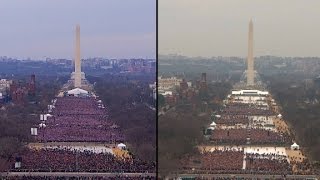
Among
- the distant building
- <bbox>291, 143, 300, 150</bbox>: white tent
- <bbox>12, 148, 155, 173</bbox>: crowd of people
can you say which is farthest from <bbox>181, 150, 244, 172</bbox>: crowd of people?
the distant building

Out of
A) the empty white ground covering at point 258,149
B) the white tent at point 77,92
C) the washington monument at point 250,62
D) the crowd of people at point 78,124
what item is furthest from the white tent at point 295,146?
the white tent at point 77,92

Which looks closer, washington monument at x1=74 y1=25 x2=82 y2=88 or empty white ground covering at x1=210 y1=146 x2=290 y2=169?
empty white ground covering at x1=210 y1=146 x2=290 y2=169

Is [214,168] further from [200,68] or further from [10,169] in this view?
[10,169]

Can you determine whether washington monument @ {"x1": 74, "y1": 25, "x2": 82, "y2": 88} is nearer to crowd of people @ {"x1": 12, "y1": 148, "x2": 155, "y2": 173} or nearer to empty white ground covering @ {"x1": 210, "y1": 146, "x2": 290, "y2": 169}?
crowd of people @ {"x1": 12, "y1": 148, "x2": 155, "y2": 173}

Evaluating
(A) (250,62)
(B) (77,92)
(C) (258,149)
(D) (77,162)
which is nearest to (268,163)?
(C) (258,149)

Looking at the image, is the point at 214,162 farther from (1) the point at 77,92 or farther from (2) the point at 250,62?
(1) the point at 77,92

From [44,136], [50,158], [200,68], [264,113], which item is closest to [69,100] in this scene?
[44,136]

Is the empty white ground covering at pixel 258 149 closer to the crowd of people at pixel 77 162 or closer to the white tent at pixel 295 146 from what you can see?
the white tent at pixel 295 146
